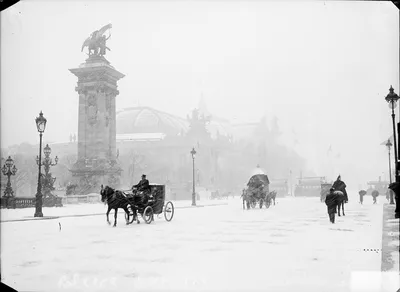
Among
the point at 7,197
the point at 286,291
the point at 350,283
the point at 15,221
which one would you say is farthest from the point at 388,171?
the point at 7,197

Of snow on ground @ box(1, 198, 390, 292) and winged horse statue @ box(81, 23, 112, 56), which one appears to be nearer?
snow on ground @ box(1, 198, 390, 292)

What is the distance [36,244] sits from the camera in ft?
37.6

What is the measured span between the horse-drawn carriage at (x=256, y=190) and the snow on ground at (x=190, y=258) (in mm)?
10911

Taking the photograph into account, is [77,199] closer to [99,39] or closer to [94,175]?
[94,175]

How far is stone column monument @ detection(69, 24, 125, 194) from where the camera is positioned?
30141 millimetres

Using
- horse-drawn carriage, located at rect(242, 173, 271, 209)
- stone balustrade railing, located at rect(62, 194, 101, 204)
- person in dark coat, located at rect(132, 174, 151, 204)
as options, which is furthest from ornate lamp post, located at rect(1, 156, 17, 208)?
horse-drawn carriage, located at rect(242, 173, 271, 209)

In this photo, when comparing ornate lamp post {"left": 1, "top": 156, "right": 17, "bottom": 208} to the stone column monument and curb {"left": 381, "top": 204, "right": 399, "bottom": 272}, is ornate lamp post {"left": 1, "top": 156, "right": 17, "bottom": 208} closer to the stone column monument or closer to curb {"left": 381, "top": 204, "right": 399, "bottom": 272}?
the stone column monument

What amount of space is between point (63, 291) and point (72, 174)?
73.5ft

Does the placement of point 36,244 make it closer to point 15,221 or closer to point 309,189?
point 15,221

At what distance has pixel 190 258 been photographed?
358 inches

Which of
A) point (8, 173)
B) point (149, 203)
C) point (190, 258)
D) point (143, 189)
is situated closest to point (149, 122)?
point (8, 173)

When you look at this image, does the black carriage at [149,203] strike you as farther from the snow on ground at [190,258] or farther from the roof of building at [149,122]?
the roof of building at [149,122]

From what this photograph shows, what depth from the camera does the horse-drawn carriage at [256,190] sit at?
25.0m

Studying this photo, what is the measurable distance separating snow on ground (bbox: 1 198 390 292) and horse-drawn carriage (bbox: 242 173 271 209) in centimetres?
1091
